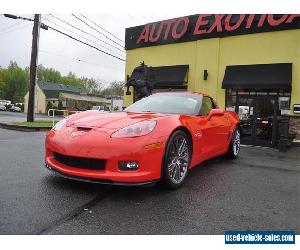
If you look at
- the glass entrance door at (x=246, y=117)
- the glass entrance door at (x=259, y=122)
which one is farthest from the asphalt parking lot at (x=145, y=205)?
the glass entrance door at (x=246, y=117)

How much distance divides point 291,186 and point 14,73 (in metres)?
75.5

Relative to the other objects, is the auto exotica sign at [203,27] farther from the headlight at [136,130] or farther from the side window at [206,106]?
the headlight at [136,130]

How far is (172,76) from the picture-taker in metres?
15.4

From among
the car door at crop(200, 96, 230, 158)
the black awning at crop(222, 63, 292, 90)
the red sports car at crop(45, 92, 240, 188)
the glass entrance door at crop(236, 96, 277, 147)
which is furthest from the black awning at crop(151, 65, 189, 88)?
the red sports car at crop(45, 92, 240, 188)

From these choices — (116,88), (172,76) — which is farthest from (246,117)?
(116,88)

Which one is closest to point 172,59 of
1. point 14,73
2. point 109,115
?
point 109,115

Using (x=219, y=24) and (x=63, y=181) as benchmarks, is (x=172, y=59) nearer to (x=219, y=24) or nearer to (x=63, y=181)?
(x=219, y=24)

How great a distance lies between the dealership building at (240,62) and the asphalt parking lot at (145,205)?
585cm

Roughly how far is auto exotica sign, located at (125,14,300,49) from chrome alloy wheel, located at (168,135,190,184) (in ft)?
34.8

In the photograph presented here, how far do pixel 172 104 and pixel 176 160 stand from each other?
1281mm

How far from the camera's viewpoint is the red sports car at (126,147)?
332 cm

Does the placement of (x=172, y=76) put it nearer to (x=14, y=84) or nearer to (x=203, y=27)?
(x=203, y=27)

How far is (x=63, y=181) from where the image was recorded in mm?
3873

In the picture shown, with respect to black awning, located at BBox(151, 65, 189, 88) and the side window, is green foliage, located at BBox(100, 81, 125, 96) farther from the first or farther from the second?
the side window
